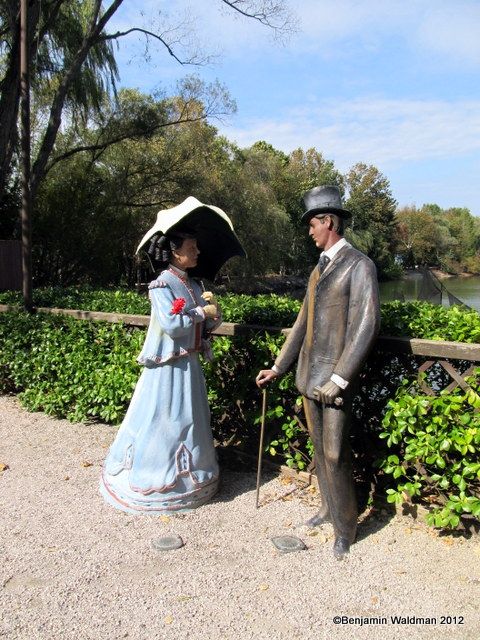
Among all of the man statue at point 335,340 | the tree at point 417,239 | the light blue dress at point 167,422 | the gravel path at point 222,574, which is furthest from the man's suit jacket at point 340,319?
the tree at point 417,239

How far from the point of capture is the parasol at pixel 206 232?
12.3ft

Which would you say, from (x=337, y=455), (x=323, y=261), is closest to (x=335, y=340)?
(x=323, y=261)

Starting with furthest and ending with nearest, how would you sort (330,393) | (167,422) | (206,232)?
(206,232) → (167,422) → (330,393)

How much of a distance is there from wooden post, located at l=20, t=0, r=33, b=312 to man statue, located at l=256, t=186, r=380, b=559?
4914mm

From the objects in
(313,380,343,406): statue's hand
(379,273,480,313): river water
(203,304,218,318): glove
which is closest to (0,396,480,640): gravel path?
(313,380,343,406): statue's hand

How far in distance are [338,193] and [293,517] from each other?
2129 millimetres

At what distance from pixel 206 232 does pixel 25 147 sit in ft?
13.1

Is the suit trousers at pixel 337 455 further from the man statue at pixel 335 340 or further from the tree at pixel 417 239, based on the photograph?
the tree at pixel 417 239

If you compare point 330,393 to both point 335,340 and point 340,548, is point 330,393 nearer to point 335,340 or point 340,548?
point 335,340

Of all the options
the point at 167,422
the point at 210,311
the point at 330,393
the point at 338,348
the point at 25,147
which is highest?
the point at 25,147

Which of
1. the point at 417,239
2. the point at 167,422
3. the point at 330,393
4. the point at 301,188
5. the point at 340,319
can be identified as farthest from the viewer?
the point at 417,239

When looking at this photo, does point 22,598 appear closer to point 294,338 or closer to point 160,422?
point 160,422

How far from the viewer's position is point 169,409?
387 cm

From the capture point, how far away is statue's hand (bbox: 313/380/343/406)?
310 centimetres
